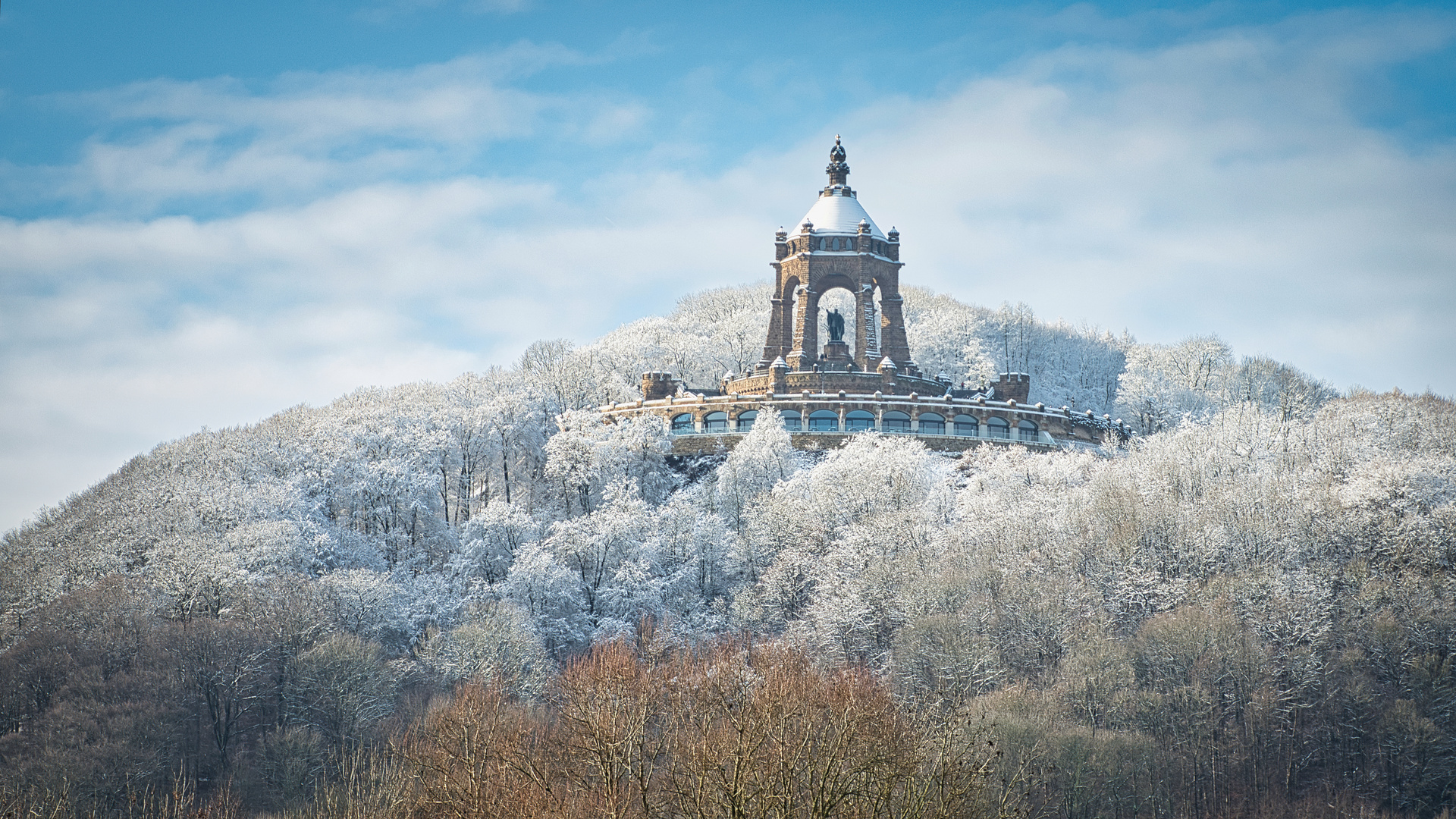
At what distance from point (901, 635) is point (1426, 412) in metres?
40.0

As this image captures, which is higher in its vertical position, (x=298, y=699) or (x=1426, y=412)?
(x=1426, y=412)

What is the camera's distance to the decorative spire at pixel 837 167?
93.1 metres

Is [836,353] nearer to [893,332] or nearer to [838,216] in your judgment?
[893,332]

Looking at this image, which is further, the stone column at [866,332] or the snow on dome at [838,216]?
the snow on dome at [838,216]

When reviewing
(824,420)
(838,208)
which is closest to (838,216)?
(838,208)

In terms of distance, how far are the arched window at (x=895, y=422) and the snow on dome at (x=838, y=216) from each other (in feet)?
57.3

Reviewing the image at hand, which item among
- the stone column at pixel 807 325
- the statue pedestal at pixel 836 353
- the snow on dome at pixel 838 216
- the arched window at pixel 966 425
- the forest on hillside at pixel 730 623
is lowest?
the forest on hillside at pixel 730 623

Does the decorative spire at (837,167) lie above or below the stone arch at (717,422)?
above

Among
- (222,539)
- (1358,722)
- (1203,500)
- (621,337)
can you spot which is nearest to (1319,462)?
(1203,500)

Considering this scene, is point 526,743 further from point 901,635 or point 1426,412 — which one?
point 1426,412

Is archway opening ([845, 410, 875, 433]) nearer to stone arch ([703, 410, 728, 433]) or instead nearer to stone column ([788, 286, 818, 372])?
stone arch ([703, 410, 728, 433])

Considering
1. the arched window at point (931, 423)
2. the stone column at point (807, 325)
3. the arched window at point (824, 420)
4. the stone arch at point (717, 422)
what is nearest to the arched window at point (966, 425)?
the arched window at point (931, 423)

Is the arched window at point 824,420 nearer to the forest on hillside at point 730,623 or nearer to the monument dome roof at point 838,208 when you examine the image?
the forest on hillside at point 730,623

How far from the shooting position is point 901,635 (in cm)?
5119
